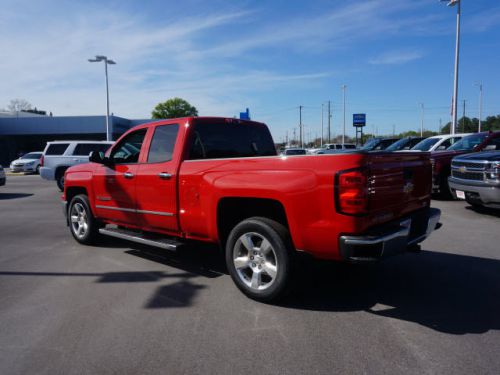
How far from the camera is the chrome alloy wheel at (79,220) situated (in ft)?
21.9

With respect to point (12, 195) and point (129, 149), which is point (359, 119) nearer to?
point (12, 195)

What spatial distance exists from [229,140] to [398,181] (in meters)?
2.39

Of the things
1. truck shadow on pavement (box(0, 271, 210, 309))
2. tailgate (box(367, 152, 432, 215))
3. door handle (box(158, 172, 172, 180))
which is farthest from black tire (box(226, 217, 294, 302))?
door handle (box(158, 172, 172, 180))

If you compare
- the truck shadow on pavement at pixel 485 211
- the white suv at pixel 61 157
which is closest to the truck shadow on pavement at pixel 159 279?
the truck shadow on pavement at pixel 485 211

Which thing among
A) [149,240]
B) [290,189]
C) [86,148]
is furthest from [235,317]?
[86,148]

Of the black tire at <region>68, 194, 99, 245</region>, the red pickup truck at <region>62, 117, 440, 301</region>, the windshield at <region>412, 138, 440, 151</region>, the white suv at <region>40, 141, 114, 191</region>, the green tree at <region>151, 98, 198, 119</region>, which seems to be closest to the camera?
the red pickup truck at <region>62, 117, 440, 301</region>

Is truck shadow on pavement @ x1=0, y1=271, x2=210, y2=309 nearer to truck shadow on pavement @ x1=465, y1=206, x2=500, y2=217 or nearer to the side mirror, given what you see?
the side mirror

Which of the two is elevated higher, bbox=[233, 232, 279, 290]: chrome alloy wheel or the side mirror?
the side mirror

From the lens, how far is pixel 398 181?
3912 mm

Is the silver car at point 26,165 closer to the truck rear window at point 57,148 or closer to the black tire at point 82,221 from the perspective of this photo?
the truck rear window at point 57,148

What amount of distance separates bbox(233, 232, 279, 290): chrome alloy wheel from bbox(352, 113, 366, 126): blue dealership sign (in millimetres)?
43105

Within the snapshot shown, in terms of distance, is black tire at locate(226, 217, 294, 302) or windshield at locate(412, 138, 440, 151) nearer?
black tire at locate(226, 217, 294, 302)

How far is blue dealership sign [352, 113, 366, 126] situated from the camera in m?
44.8

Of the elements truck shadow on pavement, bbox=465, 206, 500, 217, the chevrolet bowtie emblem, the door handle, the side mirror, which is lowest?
truck shadow on pavement, bbox=465, 206, 500, 217
